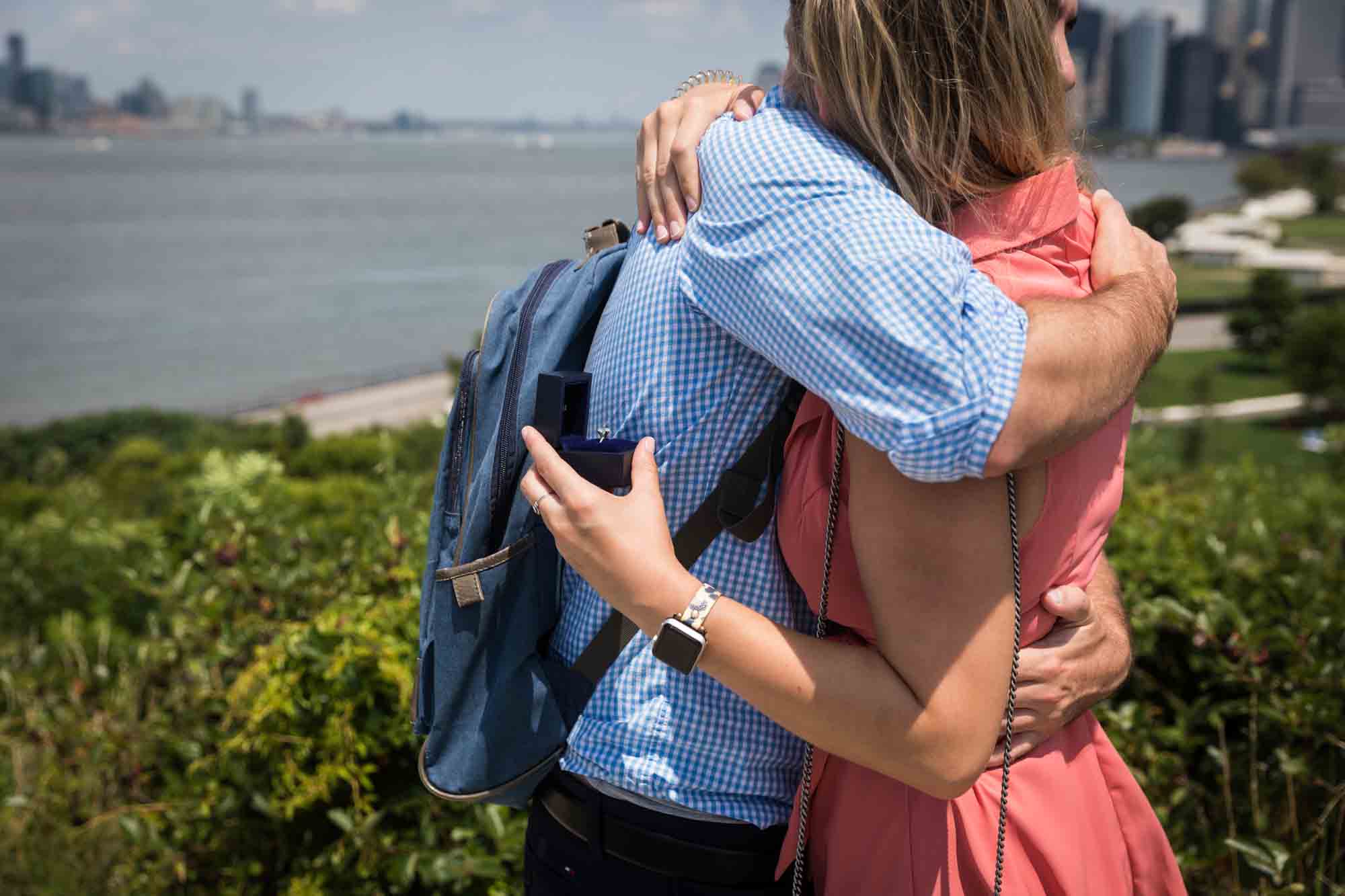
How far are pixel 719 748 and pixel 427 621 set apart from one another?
47 centimetres

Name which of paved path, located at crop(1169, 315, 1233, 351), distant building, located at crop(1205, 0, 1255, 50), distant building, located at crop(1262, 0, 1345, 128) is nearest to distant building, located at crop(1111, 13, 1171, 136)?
distant building, located at crop(1205, 0, 1255, 50)

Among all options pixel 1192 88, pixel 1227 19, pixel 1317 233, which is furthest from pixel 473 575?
pixel 1227 19

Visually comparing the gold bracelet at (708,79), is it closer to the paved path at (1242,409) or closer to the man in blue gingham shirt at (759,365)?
the man in blue gingham shirt at (759,365)

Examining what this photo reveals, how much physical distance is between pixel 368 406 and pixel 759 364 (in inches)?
1582

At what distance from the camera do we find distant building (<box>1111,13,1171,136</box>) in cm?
14925

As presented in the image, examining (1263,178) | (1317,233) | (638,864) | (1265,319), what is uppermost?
(1263,178)

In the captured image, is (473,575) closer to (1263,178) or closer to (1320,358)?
(1320,358)

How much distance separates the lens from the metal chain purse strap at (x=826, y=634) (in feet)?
3.86

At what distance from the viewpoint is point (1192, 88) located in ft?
538

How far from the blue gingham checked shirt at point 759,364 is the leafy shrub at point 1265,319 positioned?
57.1m

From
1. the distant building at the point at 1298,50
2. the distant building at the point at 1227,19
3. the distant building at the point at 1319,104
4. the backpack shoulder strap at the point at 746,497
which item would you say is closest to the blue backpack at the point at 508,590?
the backpack shoulder strap at the point at 746,497

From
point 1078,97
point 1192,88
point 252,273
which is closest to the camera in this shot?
point 1078,97

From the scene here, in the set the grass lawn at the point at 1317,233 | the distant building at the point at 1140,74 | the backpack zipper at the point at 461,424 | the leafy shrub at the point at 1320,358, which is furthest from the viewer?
the distant building at the point at 1140,74

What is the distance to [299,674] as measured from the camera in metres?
2.66
